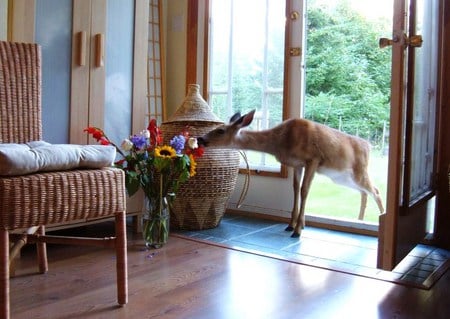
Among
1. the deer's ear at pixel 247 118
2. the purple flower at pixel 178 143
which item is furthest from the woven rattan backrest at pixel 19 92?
the deer's ear at pixel 247 118

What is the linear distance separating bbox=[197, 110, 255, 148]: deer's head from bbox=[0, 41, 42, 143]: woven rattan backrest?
111 cm

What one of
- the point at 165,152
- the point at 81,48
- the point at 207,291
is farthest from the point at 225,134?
the point at 207,291

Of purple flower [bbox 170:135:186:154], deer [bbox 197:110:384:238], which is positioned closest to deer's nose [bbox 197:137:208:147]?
deer [bbox 197:110:384:238]

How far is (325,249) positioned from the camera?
263 cm

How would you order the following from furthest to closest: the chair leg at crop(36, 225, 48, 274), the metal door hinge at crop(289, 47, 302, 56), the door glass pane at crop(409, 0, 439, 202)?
the metal door hinge at crop(289, 47, 302, 56) → the door glass pane at crop(409, 0, 439, 202) → the chair leg at crop(36, 225, 48, 274)

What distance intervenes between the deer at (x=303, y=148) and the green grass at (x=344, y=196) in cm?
116

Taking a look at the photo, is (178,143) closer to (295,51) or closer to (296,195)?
(296,195)

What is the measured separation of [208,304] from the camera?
5.69 ft

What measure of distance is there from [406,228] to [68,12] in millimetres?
2025

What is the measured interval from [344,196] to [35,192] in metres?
3.87

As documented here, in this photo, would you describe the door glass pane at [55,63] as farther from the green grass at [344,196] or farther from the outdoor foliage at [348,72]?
the outdoor foliage at [348,72]

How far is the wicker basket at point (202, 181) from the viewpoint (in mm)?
3000

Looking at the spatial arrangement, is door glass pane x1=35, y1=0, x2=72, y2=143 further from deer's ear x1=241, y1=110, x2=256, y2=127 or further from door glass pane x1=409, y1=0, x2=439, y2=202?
door glass pane x1=409, y1=0, x2=439, y2=202

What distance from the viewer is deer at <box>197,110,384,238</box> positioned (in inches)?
117
